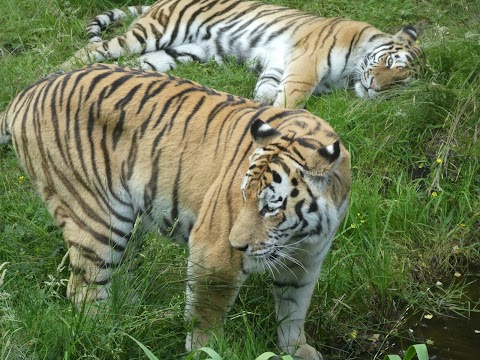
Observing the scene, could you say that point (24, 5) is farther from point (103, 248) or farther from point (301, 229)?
point (301, 229)

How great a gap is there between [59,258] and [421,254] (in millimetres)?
2171

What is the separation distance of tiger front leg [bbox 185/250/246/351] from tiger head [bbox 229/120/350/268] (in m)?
0.19

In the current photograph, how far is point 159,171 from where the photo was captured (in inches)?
168

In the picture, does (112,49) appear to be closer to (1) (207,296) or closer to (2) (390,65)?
(2) (390,65)

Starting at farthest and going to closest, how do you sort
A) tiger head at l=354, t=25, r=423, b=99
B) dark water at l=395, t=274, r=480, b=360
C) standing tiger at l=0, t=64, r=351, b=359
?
tiger head at l=354, t=25, r=423, b=99 → dark water at l=395, t=274, r=480, b=360 → standing tiger at l=0, t=64, r=351, b=359

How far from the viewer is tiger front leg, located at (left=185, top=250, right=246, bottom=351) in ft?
12.8

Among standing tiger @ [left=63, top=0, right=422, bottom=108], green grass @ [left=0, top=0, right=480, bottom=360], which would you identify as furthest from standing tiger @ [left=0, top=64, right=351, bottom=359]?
standing tiger @ [left=63, top=0, right=422, bottom=108]

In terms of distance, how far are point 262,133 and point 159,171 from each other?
0.67 metres

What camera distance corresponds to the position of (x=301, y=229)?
12.3 ft

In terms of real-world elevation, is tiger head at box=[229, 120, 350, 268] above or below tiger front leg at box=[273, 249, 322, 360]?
above

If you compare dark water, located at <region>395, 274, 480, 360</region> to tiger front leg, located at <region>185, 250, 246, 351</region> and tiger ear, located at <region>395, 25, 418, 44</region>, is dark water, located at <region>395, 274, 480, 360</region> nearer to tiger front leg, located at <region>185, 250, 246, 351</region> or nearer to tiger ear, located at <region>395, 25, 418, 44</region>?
tiger front leg, located at <region>185, 250, 246, 351</region>

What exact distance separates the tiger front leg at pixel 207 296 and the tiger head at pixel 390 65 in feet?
10.8

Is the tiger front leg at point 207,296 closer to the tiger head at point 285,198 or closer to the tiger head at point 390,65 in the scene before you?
the tiger head at point 285,198

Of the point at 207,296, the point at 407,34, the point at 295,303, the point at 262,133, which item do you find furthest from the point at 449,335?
the point at 407,34
